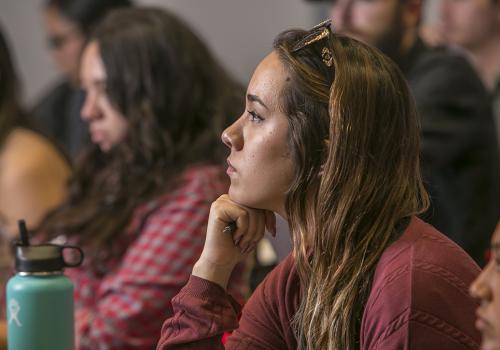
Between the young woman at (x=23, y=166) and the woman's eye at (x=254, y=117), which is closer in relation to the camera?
the woman's eye at (x=254, y=117)

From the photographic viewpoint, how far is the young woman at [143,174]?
1963mm

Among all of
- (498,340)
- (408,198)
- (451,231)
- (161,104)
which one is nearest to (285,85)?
(408,198)

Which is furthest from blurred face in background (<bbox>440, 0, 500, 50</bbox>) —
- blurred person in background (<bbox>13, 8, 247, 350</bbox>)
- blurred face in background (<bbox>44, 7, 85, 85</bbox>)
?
blurred face in background (<bbox>44, 7, 85, 85</bbox>)

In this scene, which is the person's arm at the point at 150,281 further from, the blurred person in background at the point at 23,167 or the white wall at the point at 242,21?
the white wall at the point at 242,21

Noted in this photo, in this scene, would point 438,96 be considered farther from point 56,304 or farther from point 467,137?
point 56,304

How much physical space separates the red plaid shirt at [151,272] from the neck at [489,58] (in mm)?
1084

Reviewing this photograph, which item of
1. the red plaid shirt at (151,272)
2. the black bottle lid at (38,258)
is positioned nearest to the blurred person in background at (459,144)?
the red plaid shirt at (151,272)

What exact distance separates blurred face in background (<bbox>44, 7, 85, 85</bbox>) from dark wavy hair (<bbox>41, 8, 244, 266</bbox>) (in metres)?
1.57

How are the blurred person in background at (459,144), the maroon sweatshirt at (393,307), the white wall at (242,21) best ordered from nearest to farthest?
the maroon sweatshirt at (393,307)
the blurred person in background at (459,144)
the white wall at (242,21)

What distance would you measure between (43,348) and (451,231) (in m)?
1.14

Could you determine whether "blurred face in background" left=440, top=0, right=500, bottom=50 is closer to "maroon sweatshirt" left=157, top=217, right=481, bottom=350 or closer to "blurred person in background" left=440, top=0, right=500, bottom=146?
"blurred person in background" left=440, top=0, right=500, bottom=146

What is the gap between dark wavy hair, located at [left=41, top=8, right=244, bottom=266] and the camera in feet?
6.92

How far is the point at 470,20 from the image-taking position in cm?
272

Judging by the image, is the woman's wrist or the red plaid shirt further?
the red plaid shirt
